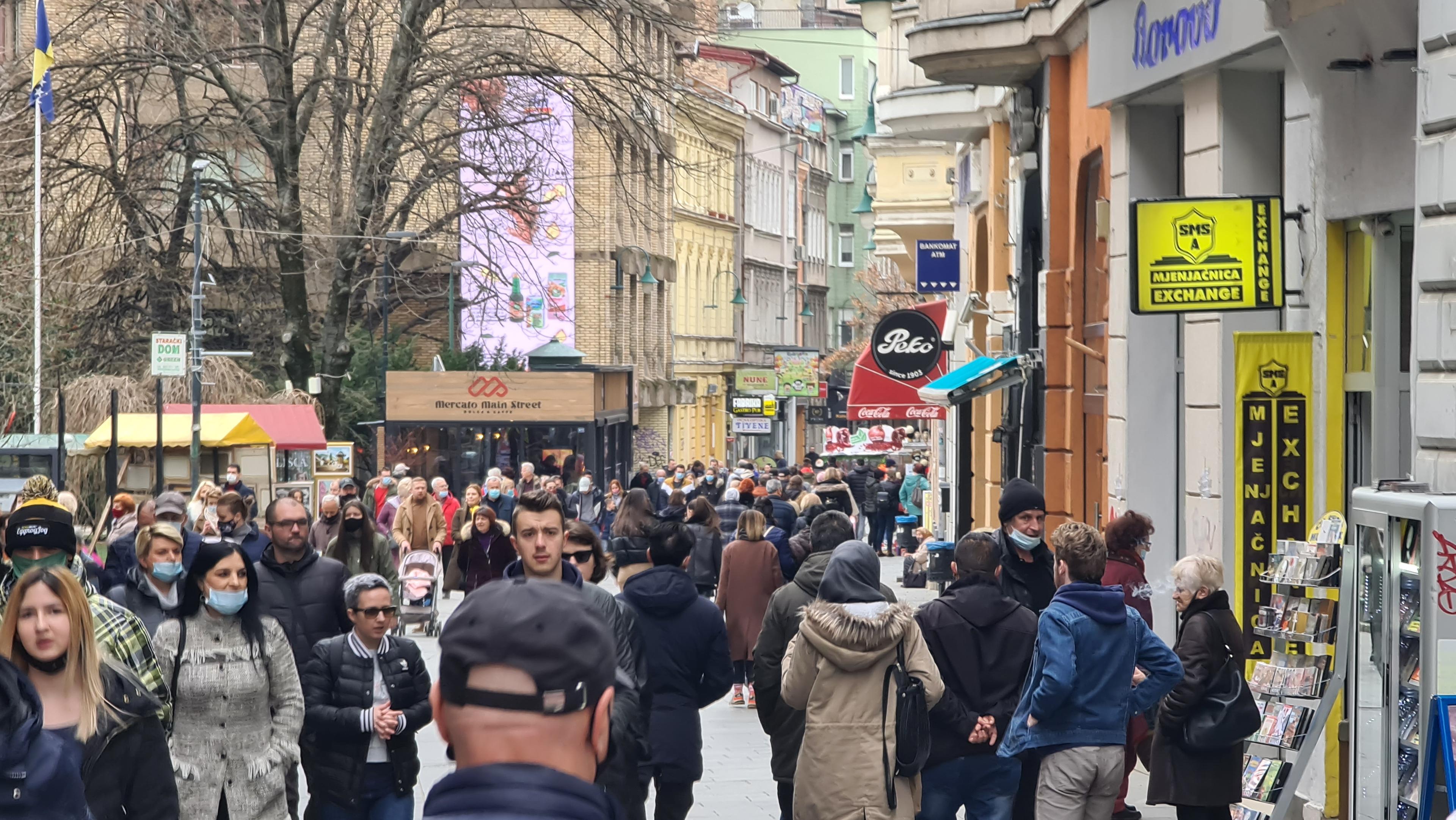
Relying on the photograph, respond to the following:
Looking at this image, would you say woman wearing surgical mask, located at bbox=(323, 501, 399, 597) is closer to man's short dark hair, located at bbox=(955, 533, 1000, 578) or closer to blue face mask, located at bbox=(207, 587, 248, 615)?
blue face mask, located at bbox=(207, 587, 248, 615)

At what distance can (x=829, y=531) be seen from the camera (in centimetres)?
1022

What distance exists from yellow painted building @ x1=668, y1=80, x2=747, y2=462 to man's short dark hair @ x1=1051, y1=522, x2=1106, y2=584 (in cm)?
5830

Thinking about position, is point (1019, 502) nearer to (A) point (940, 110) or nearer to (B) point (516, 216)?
(A) point (940, 110)

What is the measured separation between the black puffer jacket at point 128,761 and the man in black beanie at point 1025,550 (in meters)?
4.64

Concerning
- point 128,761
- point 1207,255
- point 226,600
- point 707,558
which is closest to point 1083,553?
point 226,600

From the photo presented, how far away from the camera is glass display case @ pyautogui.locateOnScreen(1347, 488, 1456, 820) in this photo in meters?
6.66

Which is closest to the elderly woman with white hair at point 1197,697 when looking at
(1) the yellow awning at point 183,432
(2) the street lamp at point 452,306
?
(1) the yellow awning at point 183,432

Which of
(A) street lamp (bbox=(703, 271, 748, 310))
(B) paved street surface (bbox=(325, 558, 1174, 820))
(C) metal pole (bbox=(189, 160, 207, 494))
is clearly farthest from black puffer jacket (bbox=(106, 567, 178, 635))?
(A) street lamp (bbox=(703, 271, 748, 310))

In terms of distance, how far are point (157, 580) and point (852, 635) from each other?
3.41 m

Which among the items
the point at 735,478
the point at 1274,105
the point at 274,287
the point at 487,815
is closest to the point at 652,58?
the point at 735,478

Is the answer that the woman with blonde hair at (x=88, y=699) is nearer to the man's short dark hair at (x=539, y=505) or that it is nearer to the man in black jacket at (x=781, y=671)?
the man's short dark hair at (x=539, y=505)

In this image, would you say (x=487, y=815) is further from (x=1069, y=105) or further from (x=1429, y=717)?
(x=1069, y=105)

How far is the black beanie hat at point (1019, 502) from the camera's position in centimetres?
967

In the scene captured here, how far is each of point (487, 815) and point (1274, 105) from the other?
10591 mm
